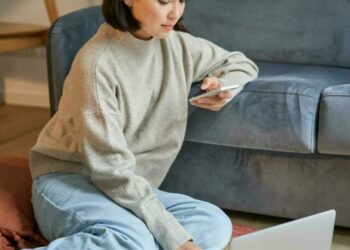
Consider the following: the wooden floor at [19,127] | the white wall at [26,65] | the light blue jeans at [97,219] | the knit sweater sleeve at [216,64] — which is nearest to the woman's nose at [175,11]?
the knit sweater sleeve at [216,64]

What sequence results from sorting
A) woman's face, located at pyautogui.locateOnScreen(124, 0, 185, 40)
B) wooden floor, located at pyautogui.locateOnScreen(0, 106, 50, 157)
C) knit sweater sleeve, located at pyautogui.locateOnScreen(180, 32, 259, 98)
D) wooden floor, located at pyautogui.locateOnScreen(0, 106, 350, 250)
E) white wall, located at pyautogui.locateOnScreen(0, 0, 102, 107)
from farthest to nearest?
white wall, located at pyautogui.locateOnScreen(0, 0, 102, 107), wooden floor, located at pyautogui.locateOnScreen(0, 106, 50, 157), wooden floor, located at pyautogui.locateOnScreen(0, 106, 350, 250), knit sweater sleeve, located at pyautogui.locateOnScreen(180, 32, 259, 98), woman's face, located at pyautogui.locateOnScreen(124, 0, 185, 40)

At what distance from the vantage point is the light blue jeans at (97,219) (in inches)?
43.6

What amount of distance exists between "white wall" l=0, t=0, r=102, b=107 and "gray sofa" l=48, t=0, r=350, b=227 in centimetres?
98

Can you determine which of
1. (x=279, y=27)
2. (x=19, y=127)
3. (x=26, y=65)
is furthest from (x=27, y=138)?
(x=279, y=27)

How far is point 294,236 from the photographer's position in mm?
1123

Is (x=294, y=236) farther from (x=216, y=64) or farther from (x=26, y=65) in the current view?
(x=26, y=65)

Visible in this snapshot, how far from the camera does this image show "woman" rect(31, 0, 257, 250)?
114 centimetres

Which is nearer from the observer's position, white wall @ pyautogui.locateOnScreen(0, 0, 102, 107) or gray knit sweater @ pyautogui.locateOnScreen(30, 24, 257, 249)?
gray knit sweater @ pyautogui.locateOnScreen(30, 24, 257, 249)

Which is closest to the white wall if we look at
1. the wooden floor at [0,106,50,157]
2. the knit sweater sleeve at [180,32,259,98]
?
the wooden floor at [0,106,50,157]

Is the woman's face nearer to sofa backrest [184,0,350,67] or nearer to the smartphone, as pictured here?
the smartphone

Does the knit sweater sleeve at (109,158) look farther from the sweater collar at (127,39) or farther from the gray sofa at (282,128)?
the gray sofa at (282,128)

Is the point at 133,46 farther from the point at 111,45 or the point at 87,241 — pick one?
the point at 87,241

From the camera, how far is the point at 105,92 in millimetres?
1188

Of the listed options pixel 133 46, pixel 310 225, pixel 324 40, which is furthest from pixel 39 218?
pixel 324 40
